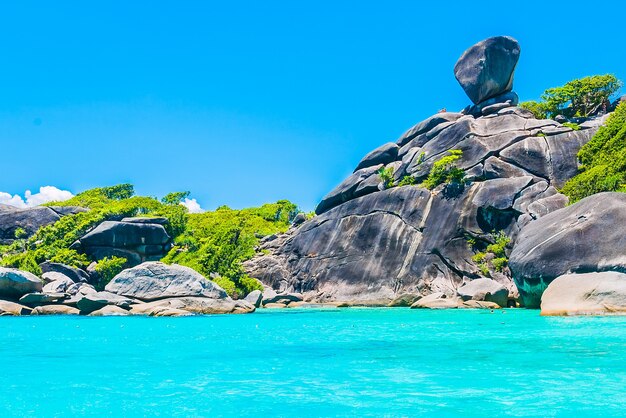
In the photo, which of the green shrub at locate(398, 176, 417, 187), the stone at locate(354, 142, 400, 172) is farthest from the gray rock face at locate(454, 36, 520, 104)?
the green shrub at locate(398, 176, 417, 187)

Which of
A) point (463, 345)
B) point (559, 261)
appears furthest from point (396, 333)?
point (559, 261)

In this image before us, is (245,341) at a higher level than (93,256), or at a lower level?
lower

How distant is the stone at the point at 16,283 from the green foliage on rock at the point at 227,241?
51.0ft

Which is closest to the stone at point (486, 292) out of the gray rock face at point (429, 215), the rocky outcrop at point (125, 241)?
the gray rock face at point (429, 215)

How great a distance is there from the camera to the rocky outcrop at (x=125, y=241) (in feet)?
171

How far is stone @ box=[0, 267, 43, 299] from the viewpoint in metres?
34.3

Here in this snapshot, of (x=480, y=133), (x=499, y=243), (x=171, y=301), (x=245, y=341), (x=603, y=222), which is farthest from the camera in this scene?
(x=480, y=133)

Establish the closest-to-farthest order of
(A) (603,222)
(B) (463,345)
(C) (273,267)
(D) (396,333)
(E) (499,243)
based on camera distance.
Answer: (B) (463,345), (D) (396,333), (A) (603,222), (E) (499,243), (C) (273,267)

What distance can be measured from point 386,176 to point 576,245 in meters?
25.0

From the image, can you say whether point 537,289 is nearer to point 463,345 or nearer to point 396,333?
point 396,333

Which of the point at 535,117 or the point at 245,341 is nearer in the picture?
the point at 245,341

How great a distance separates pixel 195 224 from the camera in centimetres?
7081

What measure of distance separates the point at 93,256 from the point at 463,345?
43.0 m

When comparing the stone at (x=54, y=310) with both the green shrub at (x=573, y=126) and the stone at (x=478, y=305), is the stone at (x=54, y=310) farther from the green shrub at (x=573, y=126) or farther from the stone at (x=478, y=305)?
the green shrub at (x=573, y=126)
